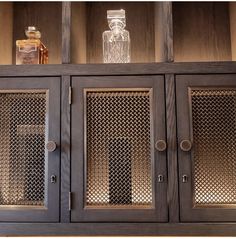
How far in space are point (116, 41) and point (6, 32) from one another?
507mm

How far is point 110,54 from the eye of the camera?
4.26 feet

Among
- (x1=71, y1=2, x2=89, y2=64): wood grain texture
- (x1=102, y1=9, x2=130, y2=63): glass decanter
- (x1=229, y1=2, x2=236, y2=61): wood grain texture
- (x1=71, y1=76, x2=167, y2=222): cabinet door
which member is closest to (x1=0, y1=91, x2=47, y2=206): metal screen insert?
(x1=71, y1=76, x2=167, y2=222): cabinet door

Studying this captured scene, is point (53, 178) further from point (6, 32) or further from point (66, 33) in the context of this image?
point (6, 32)

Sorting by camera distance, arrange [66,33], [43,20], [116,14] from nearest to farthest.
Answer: [66,33]
[116,14]
[43,20]

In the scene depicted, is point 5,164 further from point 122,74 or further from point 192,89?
point 192,89

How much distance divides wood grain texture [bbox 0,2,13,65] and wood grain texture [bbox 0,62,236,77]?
0.28m

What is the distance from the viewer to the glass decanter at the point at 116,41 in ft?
4.24

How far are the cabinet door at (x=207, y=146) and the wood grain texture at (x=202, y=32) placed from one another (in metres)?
0.38

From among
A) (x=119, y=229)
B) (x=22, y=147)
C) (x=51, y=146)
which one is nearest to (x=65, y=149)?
(x=51, y=146)

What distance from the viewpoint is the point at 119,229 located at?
1051mm

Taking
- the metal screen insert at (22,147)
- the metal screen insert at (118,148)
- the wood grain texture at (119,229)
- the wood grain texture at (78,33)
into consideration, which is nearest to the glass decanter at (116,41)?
the wood grain texture at (78,33)

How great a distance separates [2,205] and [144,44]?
92 cm

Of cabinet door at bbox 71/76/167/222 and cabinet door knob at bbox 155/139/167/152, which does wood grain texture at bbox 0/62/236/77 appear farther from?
cabinet door knob at bbox 155/139/167/152

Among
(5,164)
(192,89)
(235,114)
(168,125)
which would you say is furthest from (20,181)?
(235,114)
